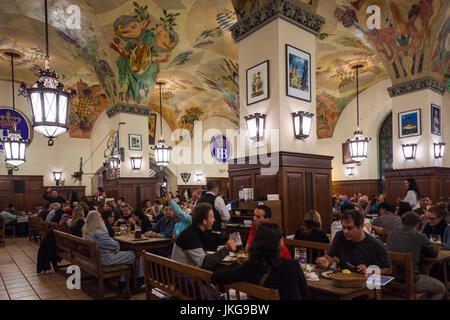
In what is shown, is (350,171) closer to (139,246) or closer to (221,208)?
(221,208)

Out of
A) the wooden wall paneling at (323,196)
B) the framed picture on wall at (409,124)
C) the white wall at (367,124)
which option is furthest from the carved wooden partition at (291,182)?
the white wall at (367,124)

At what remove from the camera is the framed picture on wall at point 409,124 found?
9.95 m

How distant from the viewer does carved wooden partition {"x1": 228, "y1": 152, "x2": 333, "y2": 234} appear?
20.0 ft

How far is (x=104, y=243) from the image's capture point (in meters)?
4.96

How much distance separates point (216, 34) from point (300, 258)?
395 inches

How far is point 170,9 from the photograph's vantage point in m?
9.93

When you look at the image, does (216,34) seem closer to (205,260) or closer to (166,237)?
(166,237)

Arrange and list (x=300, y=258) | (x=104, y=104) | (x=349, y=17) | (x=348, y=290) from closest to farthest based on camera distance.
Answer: (x=348, y=290)
(x=300, y=258)
(x=349, y=17)
(x=104, y=104)

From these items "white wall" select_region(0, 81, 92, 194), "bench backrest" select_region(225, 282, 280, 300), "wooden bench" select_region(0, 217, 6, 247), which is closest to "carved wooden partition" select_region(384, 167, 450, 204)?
"bench backrest" select_region(225, 282, 280, 300)

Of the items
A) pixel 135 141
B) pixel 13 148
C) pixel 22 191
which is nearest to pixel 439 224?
pixel 135 141

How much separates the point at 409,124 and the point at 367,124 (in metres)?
6.31

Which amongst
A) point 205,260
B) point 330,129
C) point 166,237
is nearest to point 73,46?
point 166,237

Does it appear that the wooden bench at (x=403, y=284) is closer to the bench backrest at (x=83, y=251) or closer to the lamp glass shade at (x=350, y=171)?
the bench backrest at (x=83, y=251)
